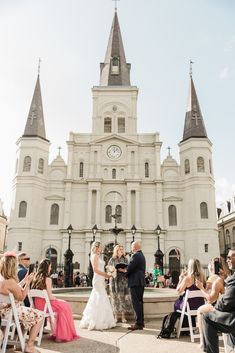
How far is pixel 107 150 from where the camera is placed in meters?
36.7

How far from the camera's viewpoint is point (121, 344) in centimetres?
548

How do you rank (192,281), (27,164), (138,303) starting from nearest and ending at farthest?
(192,281), (138,303), (27,164)

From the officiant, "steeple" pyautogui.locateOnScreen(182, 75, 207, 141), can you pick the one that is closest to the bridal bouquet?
the officiant

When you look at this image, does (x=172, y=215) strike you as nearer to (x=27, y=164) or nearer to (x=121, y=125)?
(x=121, y=125)

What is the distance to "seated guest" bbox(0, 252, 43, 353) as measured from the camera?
4816mm

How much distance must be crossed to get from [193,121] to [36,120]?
1891 centimetres

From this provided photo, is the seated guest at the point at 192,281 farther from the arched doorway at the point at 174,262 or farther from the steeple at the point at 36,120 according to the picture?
the steeple at the point at 36,120

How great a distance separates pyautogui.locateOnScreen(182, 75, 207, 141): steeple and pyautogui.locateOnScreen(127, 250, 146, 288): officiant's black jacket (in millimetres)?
30817

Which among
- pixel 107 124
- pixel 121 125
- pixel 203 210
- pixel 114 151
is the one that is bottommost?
pixel 203 210

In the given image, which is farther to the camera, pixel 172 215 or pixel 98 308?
pixel 172 215

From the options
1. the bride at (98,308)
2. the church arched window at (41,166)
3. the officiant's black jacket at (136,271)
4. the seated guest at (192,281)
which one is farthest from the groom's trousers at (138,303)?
the church arched window at (41,166)

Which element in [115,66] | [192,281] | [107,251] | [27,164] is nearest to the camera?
Result: [192,281]

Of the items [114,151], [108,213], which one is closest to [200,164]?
[114,151]

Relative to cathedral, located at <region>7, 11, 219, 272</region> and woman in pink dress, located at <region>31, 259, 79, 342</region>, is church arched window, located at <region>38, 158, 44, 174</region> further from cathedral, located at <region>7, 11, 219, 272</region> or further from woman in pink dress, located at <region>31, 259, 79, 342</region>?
woman in pink dress, located at <region>31, 259, 79, 342</region>
